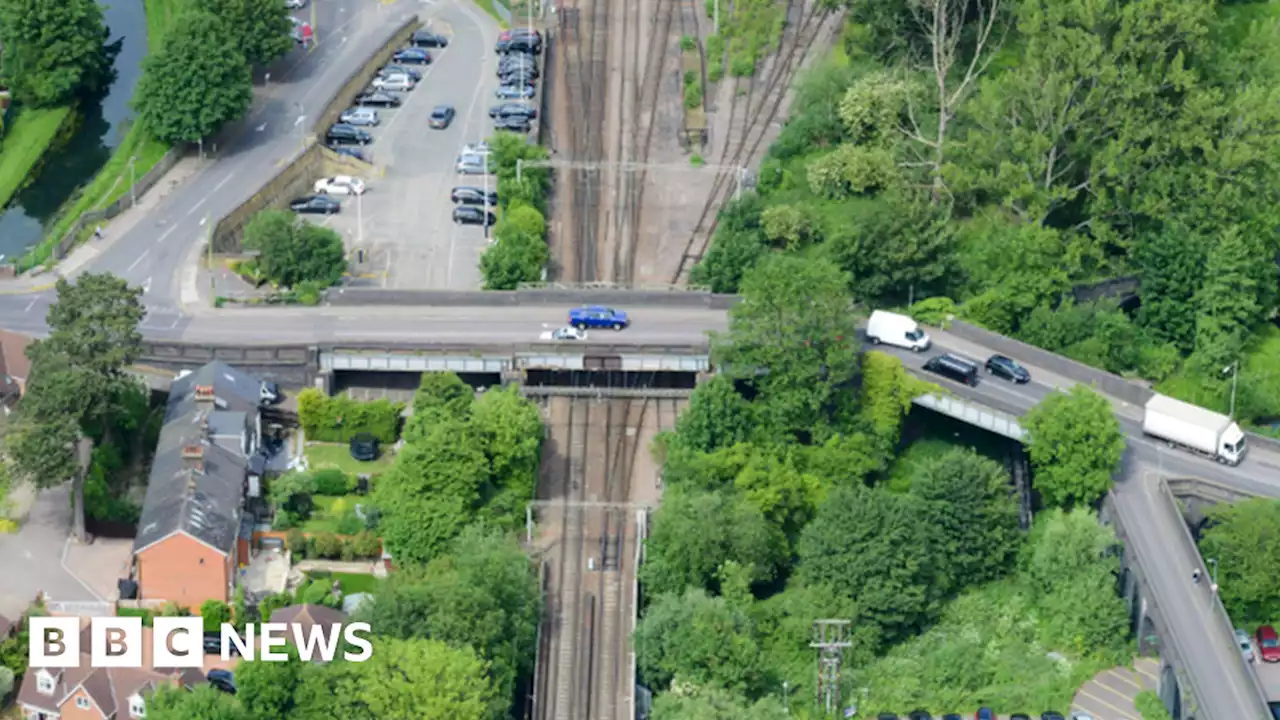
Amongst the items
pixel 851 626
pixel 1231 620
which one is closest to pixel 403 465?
pixel 851 626

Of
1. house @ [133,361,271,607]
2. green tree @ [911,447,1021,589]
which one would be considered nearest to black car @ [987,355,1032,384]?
green tree @ [911,447,1021,589]

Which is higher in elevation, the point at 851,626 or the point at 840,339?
the point at 840,339

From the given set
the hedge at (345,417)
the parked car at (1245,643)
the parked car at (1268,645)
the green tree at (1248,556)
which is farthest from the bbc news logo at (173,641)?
the parked car at (1268,645)

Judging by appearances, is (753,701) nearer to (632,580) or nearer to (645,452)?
(632,580)

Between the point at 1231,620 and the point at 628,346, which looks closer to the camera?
the point at 1231,620

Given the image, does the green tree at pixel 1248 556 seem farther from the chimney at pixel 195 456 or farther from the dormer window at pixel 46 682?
the dormer window at pixel 46 682

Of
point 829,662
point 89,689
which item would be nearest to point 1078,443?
point 829,662
